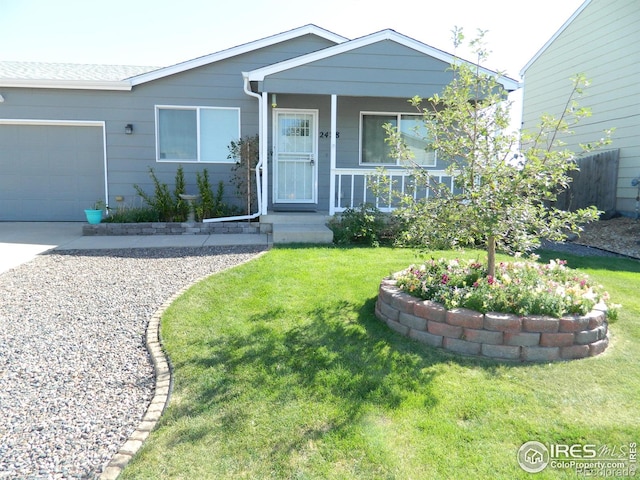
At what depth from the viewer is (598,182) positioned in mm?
11336

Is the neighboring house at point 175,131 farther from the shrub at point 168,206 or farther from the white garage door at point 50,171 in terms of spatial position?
the shrub at point 168,206

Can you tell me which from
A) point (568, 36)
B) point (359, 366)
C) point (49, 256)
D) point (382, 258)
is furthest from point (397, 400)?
point (568, 36)

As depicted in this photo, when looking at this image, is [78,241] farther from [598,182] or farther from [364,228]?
[598,182]

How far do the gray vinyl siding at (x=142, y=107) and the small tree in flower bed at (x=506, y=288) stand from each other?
6858mm

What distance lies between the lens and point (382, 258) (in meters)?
6.43

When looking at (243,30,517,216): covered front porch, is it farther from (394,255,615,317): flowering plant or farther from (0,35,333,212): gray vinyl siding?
(394,255,615,317): flowering plant

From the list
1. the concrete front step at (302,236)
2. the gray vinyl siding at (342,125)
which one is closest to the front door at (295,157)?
the gray vinyl siding at (342,125)

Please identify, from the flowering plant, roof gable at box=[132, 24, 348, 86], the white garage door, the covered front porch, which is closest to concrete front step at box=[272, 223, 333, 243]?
the covered front porch

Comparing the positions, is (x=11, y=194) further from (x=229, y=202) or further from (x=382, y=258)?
(x=382, y=258)

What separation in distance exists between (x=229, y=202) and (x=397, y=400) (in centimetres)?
802

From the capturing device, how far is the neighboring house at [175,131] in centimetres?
991

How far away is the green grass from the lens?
2.36 m

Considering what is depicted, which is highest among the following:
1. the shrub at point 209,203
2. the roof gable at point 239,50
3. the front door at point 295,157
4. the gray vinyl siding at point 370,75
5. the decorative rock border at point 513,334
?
the roof gable at point 239,50

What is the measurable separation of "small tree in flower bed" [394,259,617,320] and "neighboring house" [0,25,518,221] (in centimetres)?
572
